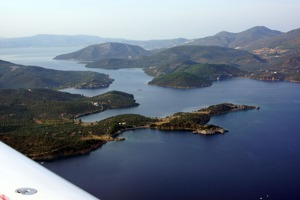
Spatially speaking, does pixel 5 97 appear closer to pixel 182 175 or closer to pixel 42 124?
pixel 42 124

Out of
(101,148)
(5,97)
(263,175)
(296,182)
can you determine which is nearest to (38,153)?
(101,148)

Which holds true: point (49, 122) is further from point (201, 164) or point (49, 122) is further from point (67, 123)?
Answer: point (201, 164)

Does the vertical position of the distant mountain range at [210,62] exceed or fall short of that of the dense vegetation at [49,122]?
it exceeds it

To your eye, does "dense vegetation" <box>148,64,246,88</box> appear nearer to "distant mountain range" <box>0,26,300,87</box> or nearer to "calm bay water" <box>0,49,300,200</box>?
"distant mountain range" <box>0,26,300,87</box>

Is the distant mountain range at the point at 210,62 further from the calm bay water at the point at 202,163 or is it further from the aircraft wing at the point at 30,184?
the aircraft wing at the point at 30,184

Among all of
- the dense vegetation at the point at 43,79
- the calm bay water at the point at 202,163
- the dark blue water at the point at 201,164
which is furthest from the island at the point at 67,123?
the dense vegetation at the point at 43,79

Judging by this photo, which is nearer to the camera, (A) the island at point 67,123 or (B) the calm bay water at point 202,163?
(B) the calm bay water at point 202,163
